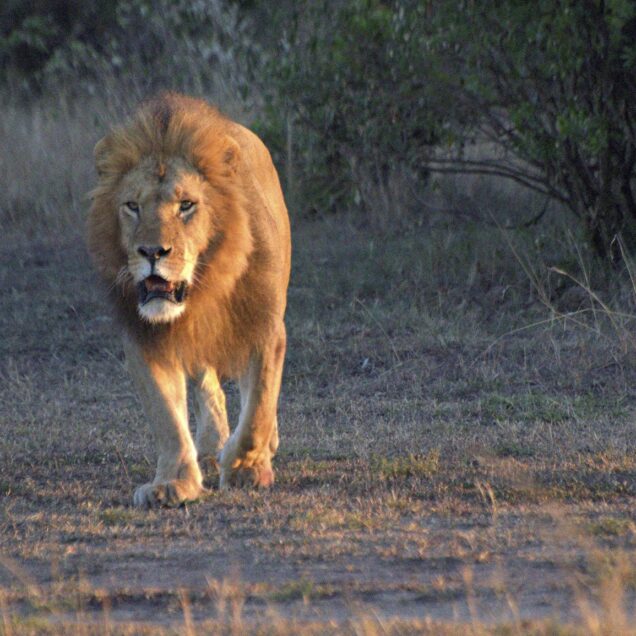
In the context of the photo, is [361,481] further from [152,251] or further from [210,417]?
[152,251]

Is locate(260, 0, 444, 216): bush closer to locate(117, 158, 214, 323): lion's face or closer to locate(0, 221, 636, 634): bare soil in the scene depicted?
locate(0, 221, 636, 634): bare soil

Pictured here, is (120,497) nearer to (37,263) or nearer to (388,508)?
(388,508)

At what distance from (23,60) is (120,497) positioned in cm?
1371

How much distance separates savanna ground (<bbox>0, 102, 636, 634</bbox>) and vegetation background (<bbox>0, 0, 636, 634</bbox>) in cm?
2

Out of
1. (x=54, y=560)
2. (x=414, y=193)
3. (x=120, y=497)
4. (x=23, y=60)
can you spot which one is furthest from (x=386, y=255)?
(x=23, y=60)

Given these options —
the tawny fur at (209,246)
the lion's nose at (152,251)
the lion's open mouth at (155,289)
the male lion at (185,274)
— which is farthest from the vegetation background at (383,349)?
the lion's nose at (152,251)

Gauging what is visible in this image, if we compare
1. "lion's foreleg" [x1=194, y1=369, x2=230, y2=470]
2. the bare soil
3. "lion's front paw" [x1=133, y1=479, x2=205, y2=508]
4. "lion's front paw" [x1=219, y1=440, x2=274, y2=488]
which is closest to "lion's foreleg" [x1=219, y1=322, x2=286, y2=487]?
"lion's front paw" [x1=219, y1=440, x2=274, y2=488]

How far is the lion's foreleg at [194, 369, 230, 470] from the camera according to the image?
5.36 meters

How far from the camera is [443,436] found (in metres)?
5.64

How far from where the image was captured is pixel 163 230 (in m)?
4.43

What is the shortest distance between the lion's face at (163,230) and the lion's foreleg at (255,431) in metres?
0.41

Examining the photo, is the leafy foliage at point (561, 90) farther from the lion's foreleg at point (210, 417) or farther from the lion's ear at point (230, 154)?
the lion's ear at point (230, 154)

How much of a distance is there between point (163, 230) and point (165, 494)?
33.0 inches

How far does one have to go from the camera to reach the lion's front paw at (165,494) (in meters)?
4.47
